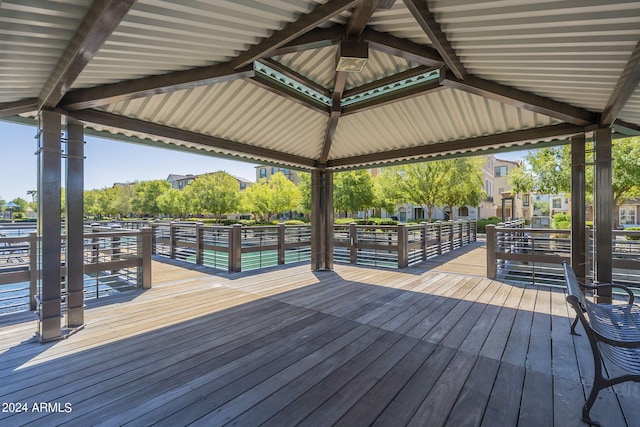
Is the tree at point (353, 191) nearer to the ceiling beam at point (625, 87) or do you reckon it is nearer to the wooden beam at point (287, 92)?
the wooden beam at point (287, 92)

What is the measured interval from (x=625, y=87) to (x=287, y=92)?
3.84m

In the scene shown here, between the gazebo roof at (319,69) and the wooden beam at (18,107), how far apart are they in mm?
14

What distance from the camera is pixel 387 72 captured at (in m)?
4.42

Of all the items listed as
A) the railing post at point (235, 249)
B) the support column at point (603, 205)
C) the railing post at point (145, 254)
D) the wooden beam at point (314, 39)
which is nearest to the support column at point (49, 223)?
the railing post at point (145, 254)

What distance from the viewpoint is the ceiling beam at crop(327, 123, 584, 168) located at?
14.2 feet

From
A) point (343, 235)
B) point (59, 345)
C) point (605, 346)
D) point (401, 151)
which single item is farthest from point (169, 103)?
point (343, 235)

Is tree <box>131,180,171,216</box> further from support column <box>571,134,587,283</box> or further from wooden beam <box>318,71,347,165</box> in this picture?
support column <box>571,134,587,283</box>

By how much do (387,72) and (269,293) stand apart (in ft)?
14.0

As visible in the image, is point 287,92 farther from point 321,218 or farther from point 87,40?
point 321,218

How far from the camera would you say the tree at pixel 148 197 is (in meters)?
35.1

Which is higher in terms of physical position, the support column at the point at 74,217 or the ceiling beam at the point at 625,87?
the ceiling beam at the point at 625,87

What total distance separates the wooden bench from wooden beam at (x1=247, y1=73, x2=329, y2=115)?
157 inches

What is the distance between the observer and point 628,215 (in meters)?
26.7

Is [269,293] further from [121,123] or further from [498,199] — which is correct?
[498,199]
